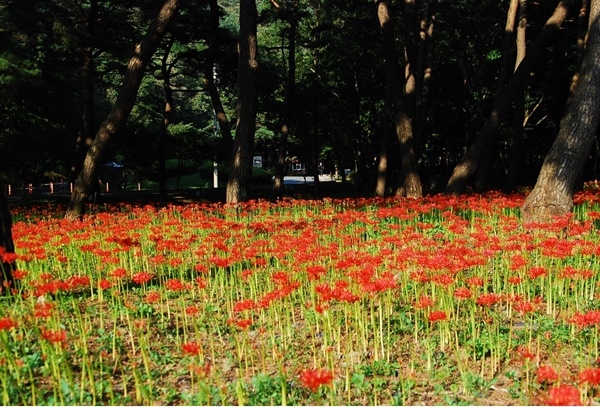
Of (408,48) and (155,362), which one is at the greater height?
(408,48)

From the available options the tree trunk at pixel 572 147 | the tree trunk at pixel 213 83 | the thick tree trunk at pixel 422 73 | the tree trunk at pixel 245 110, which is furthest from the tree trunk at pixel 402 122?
the tree trunk at pixel 213 83

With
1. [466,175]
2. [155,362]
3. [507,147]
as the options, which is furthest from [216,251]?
[507,147]

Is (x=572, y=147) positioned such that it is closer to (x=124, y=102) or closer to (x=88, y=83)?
(x=124, y=102)

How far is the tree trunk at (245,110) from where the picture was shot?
15.1m

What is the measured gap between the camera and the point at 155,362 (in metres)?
4.41

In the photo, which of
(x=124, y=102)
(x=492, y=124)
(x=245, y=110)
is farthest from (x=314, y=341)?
(x=492, y=124)

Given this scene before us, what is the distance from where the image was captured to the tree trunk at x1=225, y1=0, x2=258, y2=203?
15.1m

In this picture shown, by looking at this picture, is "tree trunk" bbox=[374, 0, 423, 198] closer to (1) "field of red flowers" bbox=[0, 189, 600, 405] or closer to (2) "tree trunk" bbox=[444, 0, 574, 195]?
(2) "tree trunk" bbox=[444, 0, 574, 195]

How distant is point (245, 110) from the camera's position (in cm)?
1532

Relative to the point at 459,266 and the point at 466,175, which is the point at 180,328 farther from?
the point at 466,175

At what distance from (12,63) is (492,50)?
22320 mm

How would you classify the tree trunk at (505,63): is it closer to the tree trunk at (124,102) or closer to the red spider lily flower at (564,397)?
the tree trunk at (124,102)

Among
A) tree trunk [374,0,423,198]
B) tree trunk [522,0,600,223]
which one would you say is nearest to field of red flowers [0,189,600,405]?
tree trunk [522,0,600,223]

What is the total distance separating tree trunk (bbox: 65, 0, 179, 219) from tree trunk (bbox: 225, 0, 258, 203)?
10.6 feet
